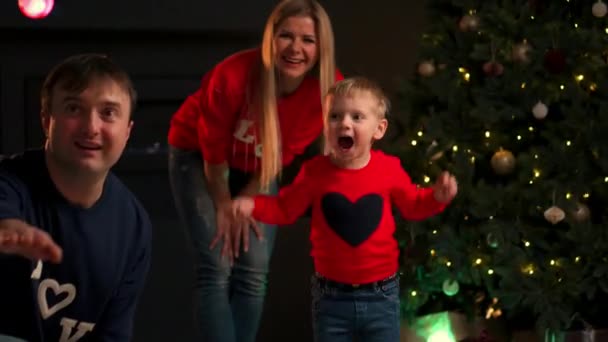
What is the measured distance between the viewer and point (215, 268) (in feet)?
10.3

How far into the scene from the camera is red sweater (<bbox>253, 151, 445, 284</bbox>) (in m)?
2.73

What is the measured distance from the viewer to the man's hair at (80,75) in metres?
2.15

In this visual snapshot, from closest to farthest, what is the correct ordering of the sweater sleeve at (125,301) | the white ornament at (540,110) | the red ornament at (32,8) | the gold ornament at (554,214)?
the sweater sleeve at (125,301)
the gold ornament at (554,214)
the white ornament at (540,110)
the red ornament at (32,8)

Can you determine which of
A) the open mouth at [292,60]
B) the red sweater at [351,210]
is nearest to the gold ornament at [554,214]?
the red sweater at [351,210]

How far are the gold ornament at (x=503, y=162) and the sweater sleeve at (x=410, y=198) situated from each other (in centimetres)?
78

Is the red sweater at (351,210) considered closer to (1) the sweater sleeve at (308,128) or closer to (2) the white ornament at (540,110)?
(1) the sweater sleeve at (308,128)

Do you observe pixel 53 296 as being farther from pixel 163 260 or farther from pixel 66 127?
pixel 163 260

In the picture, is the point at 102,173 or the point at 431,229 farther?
the point at 431,229

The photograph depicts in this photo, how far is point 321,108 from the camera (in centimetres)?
309

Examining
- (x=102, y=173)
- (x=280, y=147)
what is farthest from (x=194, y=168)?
(x=102, y=173)

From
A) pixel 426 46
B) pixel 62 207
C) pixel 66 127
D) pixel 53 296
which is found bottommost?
pixel 53 296

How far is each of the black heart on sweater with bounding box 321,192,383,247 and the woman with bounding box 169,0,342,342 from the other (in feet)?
1.12

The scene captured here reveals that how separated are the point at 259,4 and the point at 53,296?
82.9 inches

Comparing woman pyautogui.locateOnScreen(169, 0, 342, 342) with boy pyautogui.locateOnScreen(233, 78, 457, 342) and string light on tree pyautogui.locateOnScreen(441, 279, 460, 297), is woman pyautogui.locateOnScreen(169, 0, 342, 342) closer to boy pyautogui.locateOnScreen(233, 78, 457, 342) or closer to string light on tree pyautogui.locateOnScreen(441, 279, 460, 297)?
boy pyautogui.locateOnScreen(233, 78, 457, 342)
